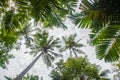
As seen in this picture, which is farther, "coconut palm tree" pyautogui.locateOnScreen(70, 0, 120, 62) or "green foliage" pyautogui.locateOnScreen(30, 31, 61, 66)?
"green foliage" pyautogui.locateOnScreen(30, 31, 61, 66)

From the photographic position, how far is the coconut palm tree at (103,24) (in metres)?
4.38

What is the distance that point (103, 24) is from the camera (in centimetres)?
488

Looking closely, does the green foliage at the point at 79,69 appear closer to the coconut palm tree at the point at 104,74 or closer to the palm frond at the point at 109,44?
the coconut palm tree at the point at 104,74

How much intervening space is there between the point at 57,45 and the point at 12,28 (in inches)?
1048

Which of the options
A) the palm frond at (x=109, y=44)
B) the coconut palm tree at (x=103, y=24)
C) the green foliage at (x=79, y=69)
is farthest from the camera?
the green foliage at (x=79, y=69)

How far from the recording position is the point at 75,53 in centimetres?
3341

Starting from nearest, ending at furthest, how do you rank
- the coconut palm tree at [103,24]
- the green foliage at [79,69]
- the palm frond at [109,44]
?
1. the coconut palm tree at [103,24]
2. the palm frond at [109,44]
3. the green foliage at [79,69]

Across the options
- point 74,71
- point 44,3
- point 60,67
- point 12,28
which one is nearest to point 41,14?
point 44,3

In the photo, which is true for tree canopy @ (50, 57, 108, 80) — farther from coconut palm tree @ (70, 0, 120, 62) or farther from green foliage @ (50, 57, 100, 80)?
coconut palm tree @ (70, 0, 120, 62)

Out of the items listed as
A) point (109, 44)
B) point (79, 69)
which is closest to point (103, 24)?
point (109, 44)

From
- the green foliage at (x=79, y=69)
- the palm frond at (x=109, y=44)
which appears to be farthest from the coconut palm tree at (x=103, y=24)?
the green foliage at (x=79, y=69)

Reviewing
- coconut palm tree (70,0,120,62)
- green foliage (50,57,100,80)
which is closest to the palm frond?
coconut palm tree (70,0,120,62)

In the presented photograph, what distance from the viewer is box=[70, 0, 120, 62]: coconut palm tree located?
438 centimetres

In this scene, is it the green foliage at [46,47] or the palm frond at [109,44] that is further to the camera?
the green foliage at [46,47]
